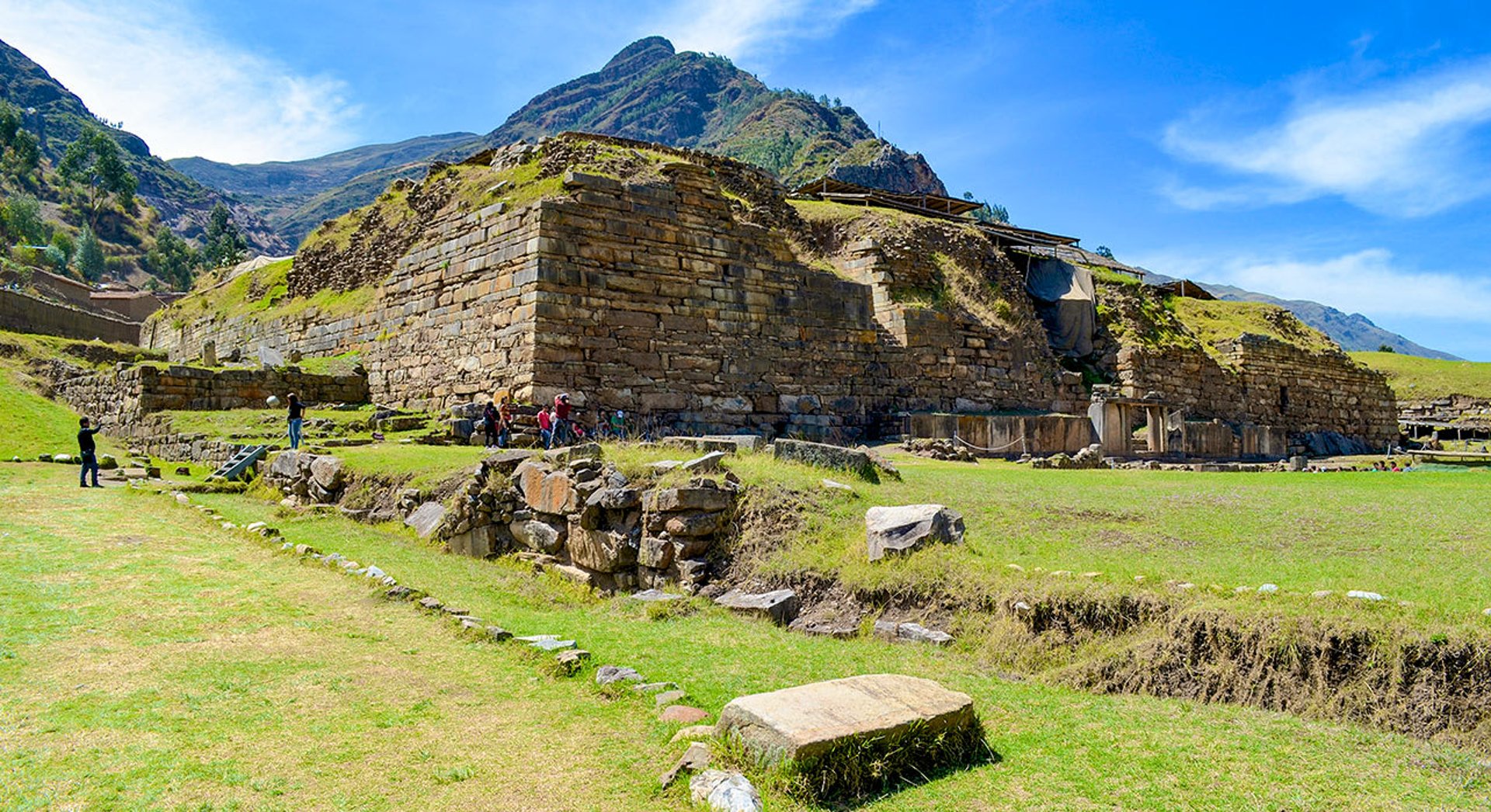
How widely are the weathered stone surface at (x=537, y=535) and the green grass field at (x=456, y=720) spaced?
1.78m

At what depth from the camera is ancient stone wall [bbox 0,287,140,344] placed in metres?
27.7

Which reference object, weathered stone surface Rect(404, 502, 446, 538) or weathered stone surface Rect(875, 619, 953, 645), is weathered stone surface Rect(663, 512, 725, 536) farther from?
weathered stone surface Rect(404, 502, 446, 538)

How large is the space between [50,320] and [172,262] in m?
67.8

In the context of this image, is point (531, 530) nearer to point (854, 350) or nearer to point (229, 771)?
point (229, 771)

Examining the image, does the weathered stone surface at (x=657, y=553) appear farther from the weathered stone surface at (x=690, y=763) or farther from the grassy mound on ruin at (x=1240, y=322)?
the grassy mound on ruin at (x=1240, y=322)

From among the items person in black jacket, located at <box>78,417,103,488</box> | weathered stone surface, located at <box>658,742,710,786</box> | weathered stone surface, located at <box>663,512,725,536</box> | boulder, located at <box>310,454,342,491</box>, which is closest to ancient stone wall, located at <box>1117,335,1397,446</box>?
weathered stone surface, located at <box>663,512,725,536</box>

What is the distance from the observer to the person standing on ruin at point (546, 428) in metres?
13.3

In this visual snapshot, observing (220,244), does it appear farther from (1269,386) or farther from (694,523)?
(694,523)

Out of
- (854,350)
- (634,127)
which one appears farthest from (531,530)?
(634,127)

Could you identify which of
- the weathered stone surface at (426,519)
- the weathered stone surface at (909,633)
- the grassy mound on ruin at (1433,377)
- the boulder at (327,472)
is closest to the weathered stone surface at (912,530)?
the weathered stone surface at (909,633)

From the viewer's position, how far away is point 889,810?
3420mm

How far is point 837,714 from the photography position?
3.78m

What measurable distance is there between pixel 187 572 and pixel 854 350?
13842mm

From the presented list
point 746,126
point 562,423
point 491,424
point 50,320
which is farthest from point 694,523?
point 746,126
